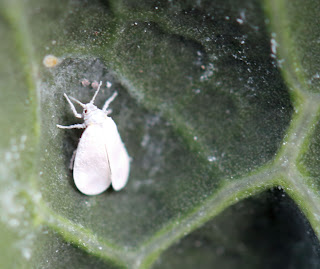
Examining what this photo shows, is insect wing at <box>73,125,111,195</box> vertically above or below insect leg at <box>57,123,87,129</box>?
below

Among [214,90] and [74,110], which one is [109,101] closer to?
[74,110]

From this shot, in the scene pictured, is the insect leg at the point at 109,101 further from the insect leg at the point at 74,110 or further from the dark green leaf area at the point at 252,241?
the dark green leaf area at the point at 252,241

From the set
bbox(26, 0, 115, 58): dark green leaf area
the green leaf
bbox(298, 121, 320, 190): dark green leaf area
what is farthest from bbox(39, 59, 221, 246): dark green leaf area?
bbox(298, 121, 320, 190): dark green leaf area

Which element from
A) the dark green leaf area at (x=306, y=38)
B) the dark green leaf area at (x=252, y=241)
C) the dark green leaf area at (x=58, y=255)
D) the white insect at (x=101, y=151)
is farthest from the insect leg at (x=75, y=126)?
the dark green leaf area at (x=306, y=38)

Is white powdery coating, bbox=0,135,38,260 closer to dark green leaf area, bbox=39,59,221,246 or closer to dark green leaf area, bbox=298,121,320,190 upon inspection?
dark green leaf area, bbox=39,59,221,246

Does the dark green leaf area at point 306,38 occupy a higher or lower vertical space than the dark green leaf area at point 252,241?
higher

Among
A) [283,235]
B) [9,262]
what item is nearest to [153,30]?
[9,262]
